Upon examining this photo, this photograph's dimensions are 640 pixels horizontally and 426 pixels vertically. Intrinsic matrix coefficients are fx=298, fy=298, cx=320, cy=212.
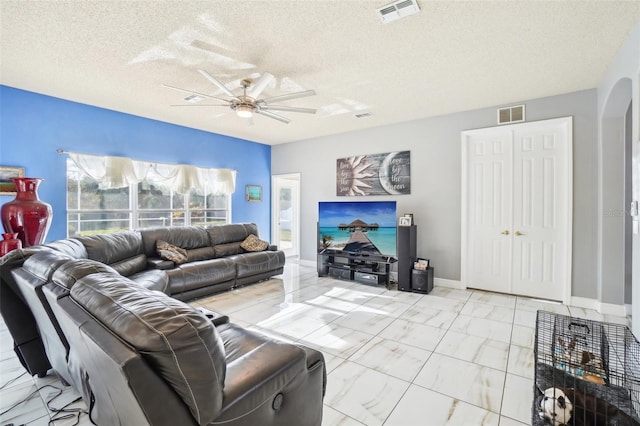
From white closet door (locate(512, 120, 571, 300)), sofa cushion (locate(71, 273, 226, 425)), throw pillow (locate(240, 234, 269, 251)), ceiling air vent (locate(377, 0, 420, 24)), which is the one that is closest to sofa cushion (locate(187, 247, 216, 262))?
throw pillow (locate(240, 234, 269, 251))

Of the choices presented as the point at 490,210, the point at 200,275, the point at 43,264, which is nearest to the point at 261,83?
the point at 43,264

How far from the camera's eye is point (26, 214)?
3.36m

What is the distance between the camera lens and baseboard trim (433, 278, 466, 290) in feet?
15.1

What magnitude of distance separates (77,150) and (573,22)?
5.81m

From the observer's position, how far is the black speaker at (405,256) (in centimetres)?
452

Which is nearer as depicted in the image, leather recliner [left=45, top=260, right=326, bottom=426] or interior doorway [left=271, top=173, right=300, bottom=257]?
leather recliner [left=45, top=260, right=326, bottom=426]

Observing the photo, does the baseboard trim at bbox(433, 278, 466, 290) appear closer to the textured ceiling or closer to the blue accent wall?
the textured ceiling

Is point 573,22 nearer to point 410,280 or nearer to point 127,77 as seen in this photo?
point 410,280

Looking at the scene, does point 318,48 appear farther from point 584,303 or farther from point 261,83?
point 584,303

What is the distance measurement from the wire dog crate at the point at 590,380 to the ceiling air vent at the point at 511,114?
2919 millimetres

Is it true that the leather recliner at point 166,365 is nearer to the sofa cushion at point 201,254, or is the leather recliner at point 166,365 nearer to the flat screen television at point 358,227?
the sofa cushion at point 201,254

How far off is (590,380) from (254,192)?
603 cm

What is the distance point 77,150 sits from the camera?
4250 mm

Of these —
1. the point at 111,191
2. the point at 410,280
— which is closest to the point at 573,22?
the point at 410,280
